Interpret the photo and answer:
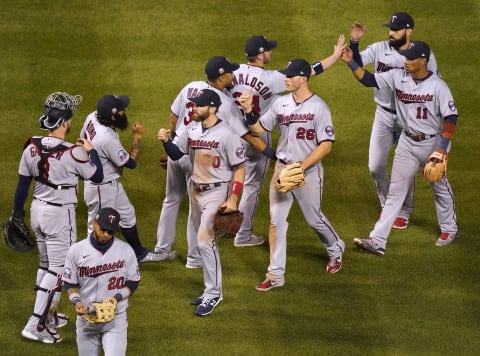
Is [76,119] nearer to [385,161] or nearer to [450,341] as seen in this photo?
[385,161]

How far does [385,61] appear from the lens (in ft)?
40.4

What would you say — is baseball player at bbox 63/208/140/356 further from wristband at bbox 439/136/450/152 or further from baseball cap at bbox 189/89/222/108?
wristband at bbox 439/136/450/152

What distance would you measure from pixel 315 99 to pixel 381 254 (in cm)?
184

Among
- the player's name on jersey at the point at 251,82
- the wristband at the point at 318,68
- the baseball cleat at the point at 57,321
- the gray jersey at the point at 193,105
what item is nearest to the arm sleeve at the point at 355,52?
the wristband at the point at 318,68

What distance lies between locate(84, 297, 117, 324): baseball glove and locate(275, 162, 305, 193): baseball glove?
247cm

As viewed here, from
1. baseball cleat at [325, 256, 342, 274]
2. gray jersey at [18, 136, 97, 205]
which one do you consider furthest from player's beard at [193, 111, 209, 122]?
baseball cleat at [325, 256, 342, 274]

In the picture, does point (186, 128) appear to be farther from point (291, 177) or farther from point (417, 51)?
point (417, 51)

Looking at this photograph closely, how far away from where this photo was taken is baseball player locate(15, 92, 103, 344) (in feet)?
32.5

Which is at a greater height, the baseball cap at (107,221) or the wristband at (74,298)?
the baseball cap at (107,221)

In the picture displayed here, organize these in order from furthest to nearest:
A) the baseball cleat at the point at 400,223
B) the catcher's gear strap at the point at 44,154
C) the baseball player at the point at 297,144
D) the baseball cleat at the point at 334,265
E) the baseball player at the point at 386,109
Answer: the baseball cleat at the point at 400,223
the baseball player at the point at 386,109
the baseball cleat at the point at 334,265
the baseball player at the point at 297,144
the catcher's gear strap at the point at 44,154

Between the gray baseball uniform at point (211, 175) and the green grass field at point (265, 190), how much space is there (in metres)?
0.37

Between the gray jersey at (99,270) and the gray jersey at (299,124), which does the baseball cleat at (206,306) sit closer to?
the gray jersey at (299,124)

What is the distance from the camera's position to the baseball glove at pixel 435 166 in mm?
11078

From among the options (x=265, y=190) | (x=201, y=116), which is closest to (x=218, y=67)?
(x=201, y=116)
